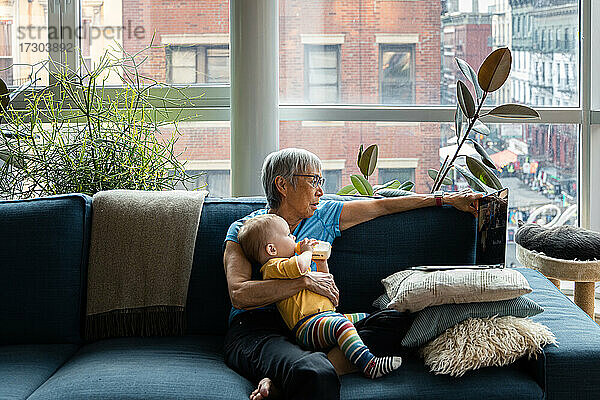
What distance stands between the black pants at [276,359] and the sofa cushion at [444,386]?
113mm

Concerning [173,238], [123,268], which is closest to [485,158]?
[173,238]

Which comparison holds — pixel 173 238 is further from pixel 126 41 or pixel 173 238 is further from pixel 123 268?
pixel 126 41

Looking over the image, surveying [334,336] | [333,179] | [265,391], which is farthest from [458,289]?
[333,179]

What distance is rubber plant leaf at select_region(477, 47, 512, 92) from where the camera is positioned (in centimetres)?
306

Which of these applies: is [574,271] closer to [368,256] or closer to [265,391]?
[368,256]

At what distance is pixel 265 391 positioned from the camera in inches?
78.7

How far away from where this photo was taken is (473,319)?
Answer: 217 cm

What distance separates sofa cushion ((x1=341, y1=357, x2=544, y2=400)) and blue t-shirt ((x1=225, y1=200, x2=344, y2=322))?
0.59 meters

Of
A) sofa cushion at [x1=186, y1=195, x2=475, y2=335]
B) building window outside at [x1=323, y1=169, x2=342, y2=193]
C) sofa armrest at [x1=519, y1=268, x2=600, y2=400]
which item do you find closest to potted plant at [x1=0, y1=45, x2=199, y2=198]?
sofa cushion at [x1=186, y1=195, x2=475, y2=335]

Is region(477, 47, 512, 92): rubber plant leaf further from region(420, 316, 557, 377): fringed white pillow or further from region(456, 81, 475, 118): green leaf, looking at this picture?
region(420, 316, 557, 377): fringed white pillow

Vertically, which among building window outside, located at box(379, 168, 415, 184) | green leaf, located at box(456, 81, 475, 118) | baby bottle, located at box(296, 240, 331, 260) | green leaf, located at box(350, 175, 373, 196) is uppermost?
green leaf, located at box(456, 81, 475, 118)

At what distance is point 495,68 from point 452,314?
138 centimetres

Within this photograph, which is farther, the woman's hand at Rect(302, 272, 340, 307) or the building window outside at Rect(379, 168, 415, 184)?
the building window outside at Rect(379, 168, 415, 184)

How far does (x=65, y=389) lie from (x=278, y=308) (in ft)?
2.42
